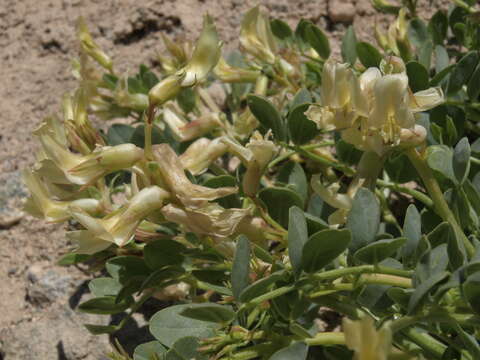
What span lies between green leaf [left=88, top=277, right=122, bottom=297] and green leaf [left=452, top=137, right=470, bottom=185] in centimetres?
62

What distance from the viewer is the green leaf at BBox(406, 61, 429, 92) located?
1.29 meters

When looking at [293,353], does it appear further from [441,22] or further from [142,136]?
[441,22]

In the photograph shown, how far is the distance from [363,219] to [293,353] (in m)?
0.21

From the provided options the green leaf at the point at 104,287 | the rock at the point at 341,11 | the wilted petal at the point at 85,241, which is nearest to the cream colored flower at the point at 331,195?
the wilted petal at the point at 85,241

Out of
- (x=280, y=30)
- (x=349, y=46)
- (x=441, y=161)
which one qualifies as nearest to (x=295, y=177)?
(x=441, y=161)

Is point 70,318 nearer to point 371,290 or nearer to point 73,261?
point 73,261

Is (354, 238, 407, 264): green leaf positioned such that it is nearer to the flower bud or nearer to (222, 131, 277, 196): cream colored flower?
(222, 131, 277, 196): cream colored flower

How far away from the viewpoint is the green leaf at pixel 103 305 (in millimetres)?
1192

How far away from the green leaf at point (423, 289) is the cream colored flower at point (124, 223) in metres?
0.35

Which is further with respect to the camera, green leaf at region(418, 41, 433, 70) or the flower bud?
the flower bud

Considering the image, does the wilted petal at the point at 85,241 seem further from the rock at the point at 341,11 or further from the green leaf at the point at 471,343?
the rock at the point at 341,11

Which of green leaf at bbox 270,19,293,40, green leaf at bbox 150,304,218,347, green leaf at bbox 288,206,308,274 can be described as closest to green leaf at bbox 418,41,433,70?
green leaf at bbox 270,19,293,40

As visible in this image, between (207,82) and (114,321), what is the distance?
2.04 ft

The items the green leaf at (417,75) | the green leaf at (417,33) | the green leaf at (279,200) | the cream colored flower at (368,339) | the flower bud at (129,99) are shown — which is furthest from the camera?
the green leaf at (417,33)
